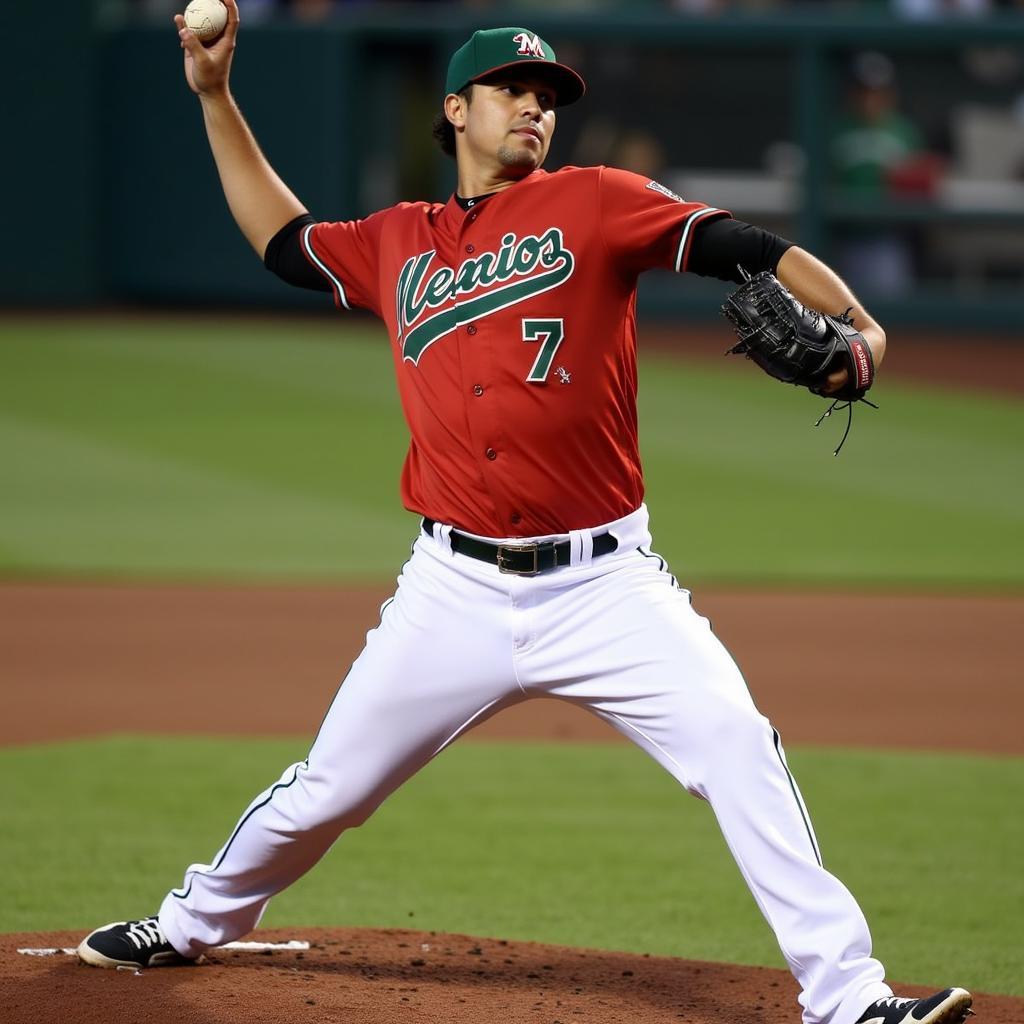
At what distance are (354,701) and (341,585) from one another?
226 inches

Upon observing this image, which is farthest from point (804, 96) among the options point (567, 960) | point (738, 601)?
point (567, 960)

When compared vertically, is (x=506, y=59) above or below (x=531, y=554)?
above

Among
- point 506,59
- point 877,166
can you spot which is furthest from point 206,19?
point 877,166

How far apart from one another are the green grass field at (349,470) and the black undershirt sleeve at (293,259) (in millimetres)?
5469

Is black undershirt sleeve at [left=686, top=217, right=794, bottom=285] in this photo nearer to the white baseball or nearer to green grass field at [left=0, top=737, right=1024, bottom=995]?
the white baseball

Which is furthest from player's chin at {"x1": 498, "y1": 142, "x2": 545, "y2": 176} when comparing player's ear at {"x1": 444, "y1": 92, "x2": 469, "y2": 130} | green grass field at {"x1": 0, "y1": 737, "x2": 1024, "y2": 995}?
green grass field at {"x1": 0, "y1": 737, "x2": 1024, "y2": 995}

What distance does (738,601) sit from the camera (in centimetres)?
930

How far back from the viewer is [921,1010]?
3.51 m

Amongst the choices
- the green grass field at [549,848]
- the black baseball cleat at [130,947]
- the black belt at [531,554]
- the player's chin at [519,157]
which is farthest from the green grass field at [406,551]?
the player's chin at [519,157]

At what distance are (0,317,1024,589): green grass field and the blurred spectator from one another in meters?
1.84

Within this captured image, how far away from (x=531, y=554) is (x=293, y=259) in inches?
40.0

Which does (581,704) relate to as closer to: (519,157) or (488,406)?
(488,406)

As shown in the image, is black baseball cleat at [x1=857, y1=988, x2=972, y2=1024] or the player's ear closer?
black baseball cleat at [x1=857, y1=988, x2=972, y2=1024]

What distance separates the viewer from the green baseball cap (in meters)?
3.96
